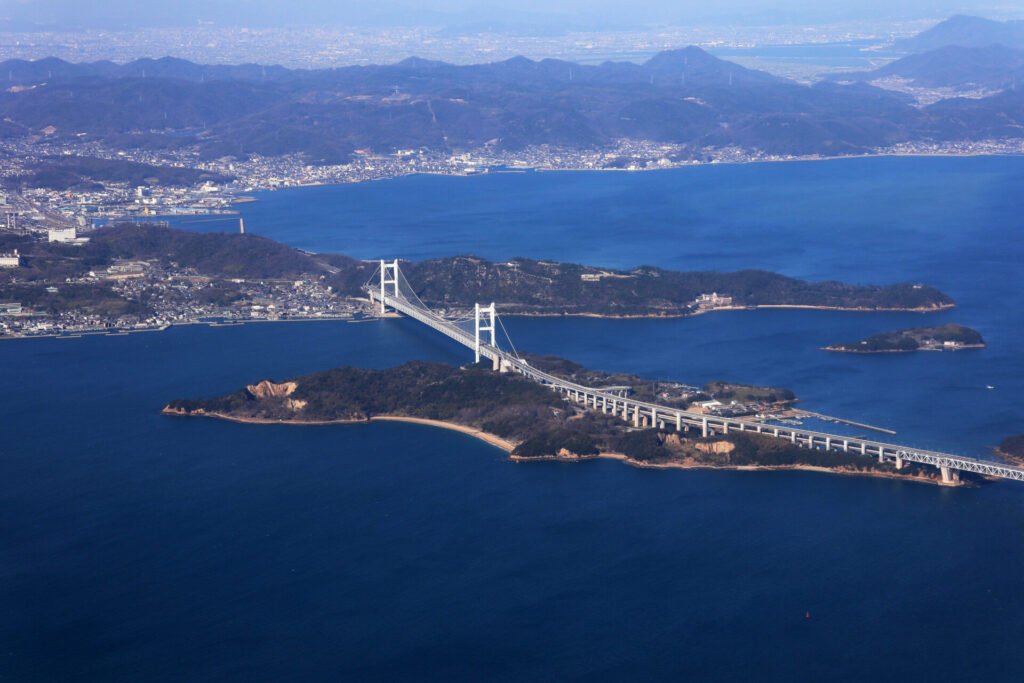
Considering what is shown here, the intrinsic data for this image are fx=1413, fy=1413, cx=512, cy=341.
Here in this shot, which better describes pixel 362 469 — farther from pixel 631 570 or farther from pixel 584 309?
pixel 584 309

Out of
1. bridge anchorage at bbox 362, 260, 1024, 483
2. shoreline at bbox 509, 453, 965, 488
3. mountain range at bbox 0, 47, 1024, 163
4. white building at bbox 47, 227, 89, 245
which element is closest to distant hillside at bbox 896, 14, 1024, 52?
mountain range at bbox 0, 47, 1024, 163

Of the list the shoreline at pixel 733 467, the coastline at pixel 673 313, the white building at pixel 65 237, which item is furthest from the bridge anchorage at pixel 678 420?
the white building at pixel 65 237

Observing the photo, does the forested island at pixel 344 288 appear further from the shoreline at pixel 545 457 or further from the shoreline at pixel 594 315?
the shoreline at pixel 545 457

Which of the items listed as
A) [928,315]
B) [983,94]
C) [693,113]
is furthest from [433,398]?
[983,94]

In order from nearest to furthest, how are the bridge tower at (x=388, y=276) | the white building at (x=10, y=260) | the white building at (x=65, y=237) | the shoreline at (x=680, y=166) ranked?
the bridge tower at (x=388, y=276), the white building at (x=10, y=260), the white building at (x=65, y=237), the shoreline at (x=680, y=166)

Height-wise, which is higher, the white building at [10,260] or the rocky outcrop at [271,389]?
the white building at [10,260]

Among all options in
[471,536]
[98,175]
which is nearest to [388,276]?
[471,536]

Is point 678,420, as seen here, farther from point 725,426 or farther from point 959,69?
point 959,69

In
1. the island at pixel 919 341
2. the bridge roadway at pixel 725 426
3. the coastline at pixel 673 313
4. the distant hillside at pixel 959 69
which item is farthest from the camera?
the distant hillside at pixel 959 69
